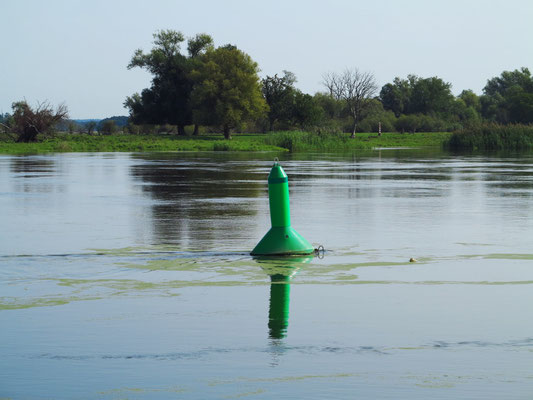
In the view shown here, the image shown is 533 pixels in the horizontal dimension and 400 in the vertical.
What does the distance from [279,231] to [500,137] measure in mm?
62872

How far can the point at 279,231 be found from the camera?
38.6 ft

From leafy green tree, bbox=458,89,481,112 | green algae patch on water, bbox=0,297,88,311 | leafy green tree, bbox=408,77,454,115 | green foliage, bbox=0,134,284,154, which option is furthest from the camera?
leafy green tree, bbox=458,89,481,112

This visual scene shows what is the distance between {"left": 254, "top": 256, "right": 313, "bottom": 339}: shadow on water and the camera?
7.61 metres

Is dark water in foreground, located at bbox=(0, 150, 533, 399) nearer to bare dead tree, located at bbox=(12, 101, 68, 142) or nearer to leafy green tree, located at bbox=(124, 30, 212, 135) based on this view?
bare dead tree, located at bbox=(12, 101, 68, 142)

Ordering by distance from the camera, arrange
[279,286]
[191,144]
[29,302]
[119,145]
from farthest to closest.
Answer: [191,144]
[119,145]
[279,286]
[29,302]

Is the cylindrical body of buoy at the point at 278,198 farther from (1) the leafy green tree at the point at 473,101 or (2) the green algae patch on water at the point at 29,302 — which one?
(1) the leafy green tree at the point at 473,101

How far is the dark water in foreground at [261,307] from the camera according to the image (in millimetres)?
6027

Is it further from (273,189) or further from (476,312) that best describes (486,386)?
(273,189)

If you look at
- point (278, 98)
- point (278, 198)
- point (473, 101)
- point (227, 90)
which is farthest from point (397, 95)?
point (278, 198)

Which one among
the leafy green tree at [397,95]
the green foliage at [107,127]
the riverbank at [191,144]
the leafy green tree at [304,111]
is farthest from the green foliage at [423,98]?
the riverbank at [191,144]

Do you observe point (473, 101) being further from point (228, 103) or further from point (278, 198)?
A: point (278, 198)

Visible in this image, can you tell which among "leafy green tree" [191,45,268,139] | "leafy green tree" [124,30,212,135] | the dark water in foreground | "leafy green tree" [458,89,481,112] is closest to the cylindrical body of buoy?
the dark water in foreground

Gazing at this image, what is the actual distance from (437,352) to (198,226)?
914 cm

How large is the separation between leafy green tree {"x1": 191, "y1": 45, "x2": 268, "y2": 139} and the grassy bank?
27282 millimetres
